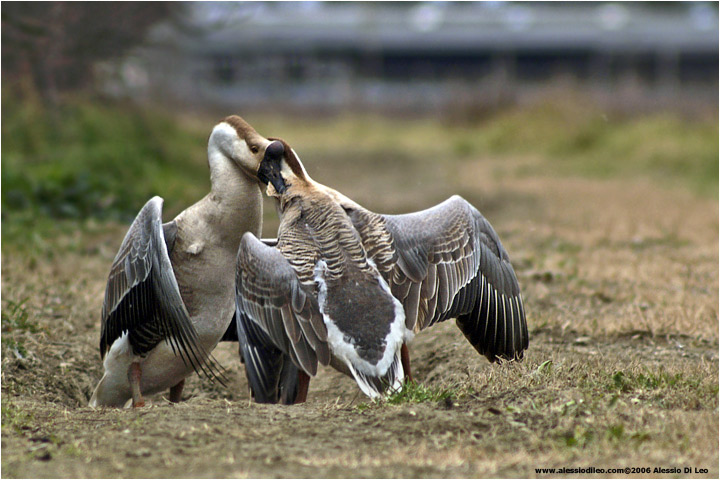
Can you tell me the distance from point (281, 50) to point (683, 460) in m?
40.0

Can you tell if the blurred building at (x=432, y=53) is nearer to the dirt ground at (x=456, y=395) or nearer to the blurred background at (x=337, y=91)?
the blurred background at (x=337, y=91)

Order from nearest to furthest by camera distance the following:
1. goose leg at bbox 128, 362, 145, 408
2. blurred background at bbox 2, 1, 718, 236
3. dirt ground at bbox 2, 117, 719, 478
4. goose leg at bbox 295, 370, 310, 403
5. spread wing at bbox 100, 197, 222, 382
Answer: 1. dirt ground at bbox 2, 117, 719, 478
2. goose leg at bbox 295, 370, 310, 403
3. spread wing at bbox 100, 197, 222, 382
4. goose leg at bbox 128, 362, 145, 408
5. blurred background at bbox 2, 1, 718, 236

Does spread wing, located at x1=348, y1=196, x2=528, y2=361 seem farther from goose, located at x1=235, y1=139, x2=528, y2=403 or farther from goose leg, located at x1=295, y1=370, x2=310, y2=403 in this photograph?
goose leg, located at x1=295, y1=370, x2=310, y2=403

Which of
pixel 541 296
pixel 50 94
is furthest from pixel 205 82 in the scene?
pixel 541 296

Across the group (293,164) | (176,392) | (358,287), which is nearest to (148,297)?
(176,392)

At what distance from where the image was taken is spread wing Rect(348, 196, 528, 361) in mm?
5012

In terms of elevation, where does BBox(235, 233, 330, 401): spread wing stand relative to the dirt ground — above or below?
above

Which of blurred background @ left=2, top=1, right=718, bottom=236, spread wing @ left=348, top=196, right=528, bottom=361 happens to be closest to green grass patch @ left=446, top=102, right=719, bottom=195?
blurred background @ left=2, top=1, right=718, bottom=236

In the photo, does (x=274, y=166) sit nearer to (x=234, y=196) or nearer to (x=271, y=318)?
(x=234, y=196)

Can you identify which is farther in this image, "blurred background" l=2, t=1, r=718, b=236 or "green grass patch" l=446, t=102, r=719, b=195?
"green grass patch" l=446, t=102, r=719, b=195

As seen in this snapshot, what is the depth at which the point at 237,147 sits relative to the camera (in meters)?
A: 5.56

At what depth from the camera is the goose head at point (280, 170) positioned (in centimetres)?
532

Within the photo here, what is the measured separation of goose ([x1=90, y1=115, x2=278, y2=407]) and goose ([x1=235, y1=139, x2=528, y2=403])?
0.24 m

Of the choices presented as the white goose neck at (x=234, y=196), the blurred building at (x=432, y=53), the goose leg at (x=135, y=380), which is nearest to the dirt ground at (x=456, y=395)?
the goose leg at (x=135, y=380)
